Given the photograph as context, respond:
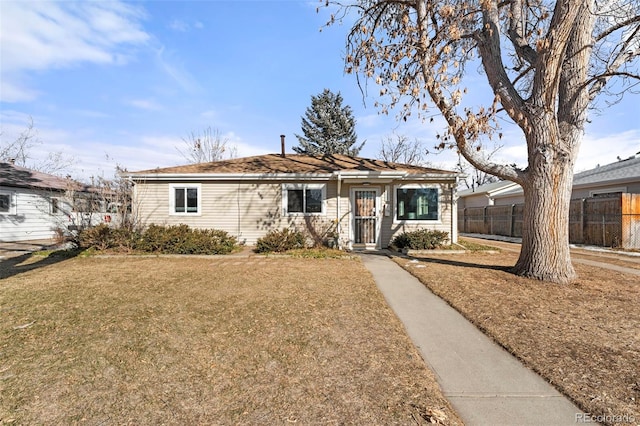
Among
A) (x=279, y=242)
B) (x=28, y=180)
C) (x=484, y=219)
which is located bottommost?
(x=279, y=242)

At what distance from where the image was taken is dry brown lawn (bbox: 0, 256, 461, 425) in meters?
2.38

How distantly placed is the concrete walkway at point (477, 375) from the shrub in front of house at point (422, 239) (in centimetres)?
594

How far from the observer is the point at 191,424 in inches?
87.1

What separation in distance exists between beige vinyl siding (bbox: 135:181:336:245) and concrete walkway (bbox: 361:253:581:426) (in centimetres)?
764

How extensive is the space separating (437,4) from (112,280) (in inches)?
371

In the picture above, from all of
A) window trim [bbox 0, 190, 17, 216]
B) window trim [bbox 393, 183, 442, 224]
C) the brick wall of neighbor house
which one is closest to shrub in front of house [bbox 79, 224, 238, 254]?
the brick wall of neighbor house

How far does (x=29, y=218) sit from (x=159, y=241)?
997 centimetres

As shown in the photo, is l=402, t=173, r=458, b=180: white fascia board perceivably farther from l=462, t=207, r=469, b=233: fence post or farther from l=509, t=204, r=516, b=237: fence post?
l=462, t=207, r=469, b=233: fence post

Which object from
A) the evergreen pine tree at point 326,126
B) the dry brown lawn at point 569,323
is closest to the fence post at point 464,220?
the evergreen pine tree at point 326,126

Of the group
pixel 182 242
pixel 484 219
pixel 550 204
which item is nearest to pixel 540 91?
pixel 550 204

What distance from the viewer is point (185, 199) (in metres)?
12.1

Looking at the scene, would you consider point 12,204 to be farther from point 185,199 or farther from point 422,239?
point 422,239

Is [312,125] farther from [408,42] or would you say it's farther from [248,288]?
[248,288]

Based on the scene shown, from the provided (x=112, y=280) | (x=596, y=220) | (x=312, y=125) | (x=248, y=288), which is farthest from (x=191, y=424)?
(x=312, y=125)
